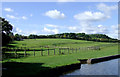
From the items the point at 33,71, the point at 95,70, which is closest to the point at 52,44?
the point at 95,70

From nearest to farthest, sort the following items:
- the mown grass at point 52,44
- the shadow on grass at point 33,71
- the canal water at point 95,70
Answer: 1. the shadow on grass at point 33,71
2. the canal water at point 95,70
3. the mown grass at point 52,44

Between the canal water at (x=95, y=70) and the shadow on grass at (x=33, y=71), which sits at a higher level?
Answer: the shadow on grass at (x=33, y=71)

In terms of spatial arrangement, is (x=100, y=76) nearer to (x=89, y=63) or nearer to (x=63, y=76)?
(x=63, y=76)

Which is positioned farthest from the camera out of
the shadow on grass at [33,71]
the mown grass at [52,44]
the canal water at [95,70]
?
the mown grass at [52,44]

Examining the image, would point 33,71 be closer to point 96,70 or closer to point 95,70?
point 95,70

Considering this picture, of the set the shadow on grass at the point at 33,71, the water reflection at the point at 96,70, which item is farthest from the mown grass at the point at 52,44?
the shadow on grass at the point at 33,71

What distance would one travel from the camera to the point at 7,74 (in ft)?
49.3

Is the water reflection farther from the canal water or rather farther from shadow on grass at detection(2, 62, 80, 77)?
shadow on grass at detection(2, 62, 80, 77)

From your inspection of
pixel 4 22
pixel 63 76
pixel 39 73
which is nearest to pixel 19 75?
pixel 39 73

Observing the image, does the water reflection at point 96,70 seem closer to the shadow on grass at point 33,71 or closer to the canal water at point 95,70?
the canal water at point 95,70

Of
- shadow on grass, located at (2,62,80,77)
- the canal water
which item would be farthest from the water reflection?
shadow on grass, located at (2,62,80,77)

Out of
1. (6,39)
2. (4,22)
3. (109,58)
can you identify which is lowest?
(109,58)

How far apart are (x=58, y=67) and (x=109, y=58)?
17.8m

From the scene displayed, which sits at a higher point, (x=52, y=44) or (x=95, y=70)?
(x=52, y=44)
